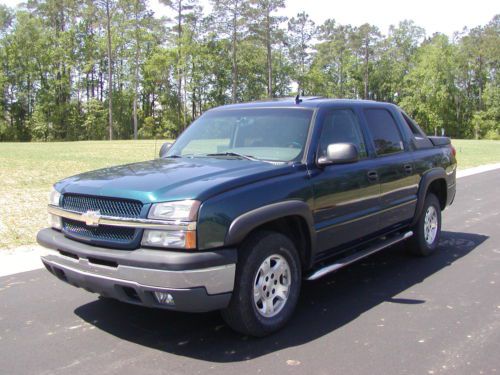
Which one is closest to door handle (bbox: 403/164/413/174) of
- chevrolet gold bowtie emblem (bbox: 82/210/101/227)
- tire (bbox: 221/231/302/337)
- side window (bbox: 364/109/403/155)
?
side window (bbox: 364/109/403/155)

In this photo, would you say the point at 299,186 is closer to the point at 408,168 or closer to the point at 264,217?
the point at 264,217

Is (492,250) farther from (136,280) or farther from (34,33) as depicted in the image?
(34,33)

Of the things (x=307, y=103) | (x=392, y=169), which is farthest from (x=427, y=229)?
(x=307, y=103)

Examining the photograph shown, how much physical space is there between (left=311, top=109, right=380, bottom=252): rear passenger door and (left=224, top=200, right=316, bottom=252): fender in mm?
175

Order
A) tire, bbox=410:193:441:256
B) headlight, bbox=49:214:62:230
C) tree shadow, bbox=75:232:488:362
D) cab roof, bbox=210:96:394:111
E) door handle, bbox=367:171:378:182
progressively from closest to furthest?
1. tree shadow, bbox=75:232:488:362
2. headlight, bbox=49:214:62:230
3. cab roof, bbox=210:96:394:111
4. door handle, bbox=367:171:378:182
5. tire, bbox=410:193:441:256

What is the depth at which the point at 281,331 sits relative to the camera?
162 inches

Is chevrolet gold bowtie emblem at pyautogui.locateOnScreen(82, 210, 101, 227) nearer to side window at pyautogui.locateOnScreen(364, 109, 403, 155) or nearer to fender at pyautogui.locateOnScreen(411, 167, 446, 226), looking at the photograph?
side window at pyautogui.locateOnScreen(364, 109, 403, 155)

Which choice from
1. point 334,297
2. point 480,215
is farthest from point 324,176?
point 480,215

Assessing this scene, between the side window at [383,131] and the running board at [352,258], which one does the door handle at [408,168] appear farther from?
the running board at [352,258]

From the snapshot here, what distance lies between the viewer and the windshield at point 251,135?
459cm

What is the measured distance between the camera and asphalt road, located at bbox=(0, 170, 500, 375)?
3557 mm

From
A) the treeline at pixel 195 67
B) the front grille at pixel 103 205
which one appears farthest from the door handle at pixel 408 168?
the treeline at pixel 195 67

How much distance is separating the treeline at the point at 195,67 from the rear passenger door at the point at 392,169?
175ft

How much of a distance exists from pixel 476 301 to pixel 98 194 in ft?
11.5
